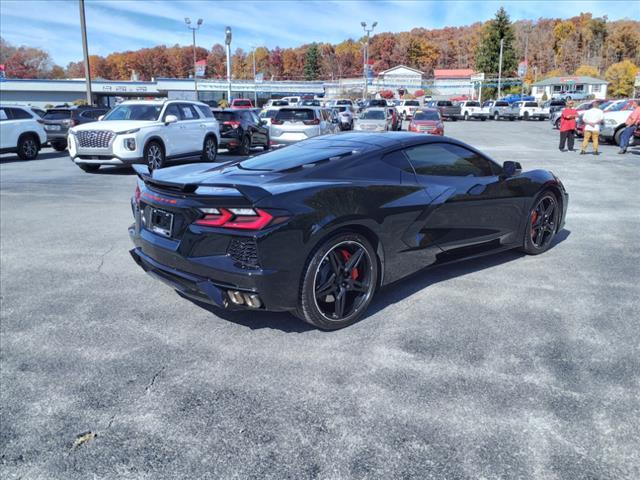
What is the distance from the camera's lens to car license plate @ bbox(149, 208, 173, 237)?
390 centimetres

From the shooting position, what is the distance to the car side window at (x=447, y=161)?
15.5 feet

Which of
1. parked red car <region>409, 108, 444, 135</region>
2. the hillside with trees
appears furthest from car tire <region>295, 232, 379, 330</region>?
the hillside with trees

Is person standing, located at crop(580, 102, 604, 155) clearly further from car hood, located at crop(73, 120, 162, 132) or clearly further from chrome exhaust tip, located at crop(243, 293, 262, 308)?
chrome exhaust tip, located at crop(243, 293, 262, 308)

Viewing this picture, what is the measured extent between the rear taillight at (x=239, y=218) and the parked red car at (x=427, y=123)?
883 inches

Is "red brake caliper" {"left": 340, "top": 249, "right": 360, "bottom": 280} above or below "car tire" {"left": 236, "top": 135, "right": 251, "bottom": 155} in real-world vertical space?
below

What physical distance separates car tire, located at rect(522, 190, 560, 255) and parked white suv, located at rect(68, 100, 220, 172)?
9.67 m

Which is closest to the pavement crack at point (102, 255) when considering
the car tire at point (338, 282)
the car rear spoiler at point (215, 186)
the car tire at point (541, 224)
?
the car rear spoiler at point (215, 186)

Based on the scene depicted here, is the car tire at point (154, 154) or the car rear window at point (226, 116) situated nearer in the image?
the car tire at point (154, 154)

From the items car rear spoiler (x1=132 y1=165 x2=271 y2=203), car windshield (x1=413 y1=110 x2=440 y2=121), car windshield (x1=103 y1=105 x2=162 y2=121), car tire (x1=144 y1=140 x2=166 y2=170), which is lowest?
car tire (x1=144 y1=140 x2=166 y2=170)

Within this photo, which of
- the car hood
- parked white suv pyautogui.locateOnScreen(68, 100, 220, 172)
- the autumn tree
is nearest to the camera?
parked white suv pyautogui.locateOnScreen(68, 100, 220, 172)

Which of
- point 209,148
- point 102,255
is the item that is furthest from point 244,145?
point 102,255

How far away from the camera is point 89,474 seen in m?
2.48

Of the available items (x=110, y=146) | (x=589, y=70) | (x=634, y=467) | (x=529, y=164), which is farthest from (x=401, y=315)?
(x=589, y=70)

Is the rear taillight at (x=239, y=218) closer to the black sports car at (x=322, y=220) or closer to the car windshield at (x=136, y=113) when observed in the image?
the black sports car at (x=322, y=220)
